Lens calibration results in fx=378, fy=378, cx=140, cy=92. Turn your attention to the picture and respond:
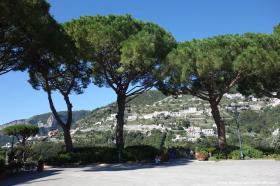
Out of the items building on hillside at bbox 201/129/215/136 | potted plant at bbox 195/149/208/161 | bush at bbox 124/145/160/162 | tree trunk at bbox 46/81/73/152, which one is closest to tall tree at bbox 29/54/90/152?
tree trunk at bbox 46/81/73/152

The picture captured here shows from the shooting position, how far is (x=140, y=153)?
1131 inches

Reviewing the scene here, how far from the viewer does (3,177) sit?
784 inches

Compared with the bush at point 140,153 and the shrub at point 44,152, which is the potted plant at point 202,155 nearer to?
the bush at point 140,153

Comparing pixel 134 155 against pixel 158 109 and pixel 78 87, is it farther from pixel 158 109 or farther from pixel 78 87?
pixel 158 109

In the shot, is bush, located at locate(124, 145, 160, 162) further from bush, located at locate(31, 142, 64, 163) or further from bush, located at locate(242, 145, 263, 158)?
bush, located at locate(242, 145, 263, 158)

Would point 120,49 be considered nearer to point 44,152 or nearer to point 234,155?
point 234,155

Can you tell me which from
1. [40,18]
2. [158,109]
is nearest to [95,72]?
[40,18]

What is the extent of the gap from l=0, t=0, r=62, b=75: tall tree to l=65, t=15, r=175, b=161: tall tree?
4.30 meters

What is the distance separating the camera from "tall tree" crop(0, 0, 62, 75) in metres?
19.3

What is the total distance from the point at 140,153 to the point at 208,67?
27.0 ft

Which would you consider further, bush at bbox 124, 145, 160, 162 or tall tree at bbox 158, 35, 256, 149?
bush at bbox 124, 145, 160, 162

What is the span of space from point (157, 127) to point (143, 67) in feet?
394

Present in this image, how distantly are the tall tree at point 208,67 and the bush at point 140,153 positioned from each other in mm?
5296

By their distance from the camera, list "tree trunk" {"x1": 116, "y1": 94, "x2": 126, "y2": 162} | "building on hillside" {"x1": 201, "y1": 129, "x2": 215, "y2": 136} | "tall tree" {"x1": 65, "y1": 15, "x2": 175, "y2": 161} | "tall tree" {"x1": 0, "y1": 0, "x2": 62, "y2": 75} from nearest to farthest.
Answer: "tall tree" {"x1": 0, "y1": 0, "x2": 62, "y2": 75}
"tall tree" {"x1": 65, "y1": 15, "x2": 175, "y2": 161}
"tree trunk" {"x1": 116, "y1": 94, "x2": 126, "y2": 162}
"building on hillside" {"x1": 201, "y1": 129, "x2": 215, "y2": 136}
